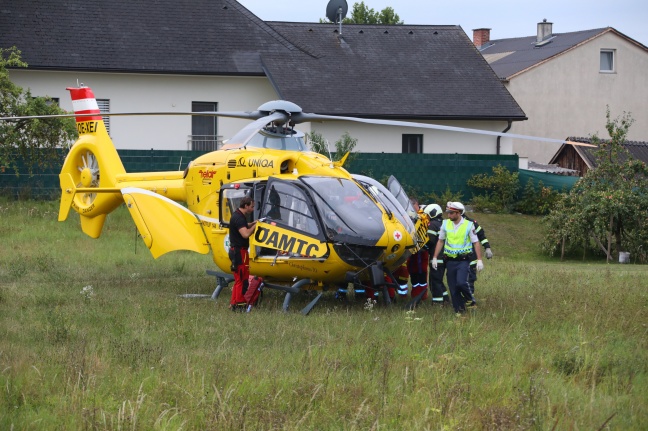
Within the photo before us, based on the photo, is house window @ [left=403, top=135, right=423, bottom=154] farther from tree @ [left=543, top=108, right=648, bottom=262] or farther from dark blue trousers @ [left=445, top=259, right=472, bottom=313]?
dark blue trousers @ [left=445, top=259, right=472, bottom=313]

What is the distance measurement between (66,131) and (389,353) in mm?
19271

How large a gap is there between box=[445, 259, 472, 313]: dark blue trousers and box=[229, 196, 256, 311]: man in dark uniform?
2.88m

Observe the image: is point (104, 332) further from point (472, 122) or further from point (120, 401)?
point (472, 122)

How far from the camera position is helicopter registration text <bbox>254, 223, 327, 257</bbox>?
45.1 ft

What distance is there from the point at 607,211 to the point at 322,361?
58.2 ft

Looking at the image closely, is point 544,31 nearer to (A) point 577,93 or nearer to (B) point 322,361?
(A) point 577,93

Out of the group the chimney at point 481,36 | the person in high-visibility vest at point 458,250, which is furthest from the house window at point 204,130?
the chimney at point 481,36

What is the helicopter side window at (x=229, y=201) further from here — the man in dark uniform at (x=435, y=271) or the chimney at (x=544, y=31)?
the chimney at (x=544, y=31)

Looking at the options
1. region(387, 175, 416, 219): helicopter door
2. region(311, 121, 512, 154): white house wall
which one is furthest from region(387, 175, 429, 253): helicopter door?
region(311, 121, 512, 154): white house wall

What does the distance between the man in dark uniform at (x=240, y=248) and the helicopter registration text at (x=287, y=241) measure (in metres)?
0.16

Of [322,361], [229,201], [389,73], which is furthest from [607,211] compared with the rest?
[322,361]

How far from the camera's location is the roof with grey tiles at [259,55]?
110 feet

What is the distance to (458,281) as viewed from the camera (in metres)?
13.6

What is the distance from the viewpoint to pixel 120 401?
868 cm
